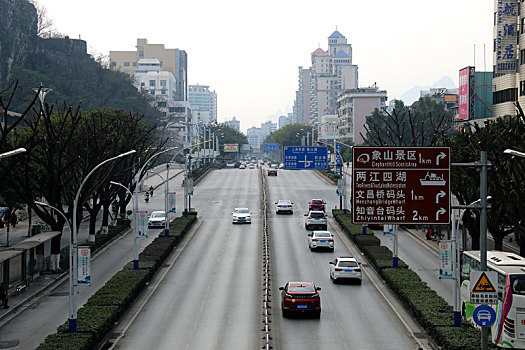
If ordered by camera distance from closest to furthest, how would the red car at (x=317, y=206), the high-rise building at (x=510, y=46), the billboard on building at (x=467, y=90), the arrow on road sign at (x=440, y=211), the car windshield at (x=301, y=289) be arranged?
the arrow on road sign at (x=440, y=211) < the car windshield at (x=301, y=289) < the high-rise building at (x=510, y=46) < the red car at (x=317, y=206) < the billboard on building at (x=467, y=90)

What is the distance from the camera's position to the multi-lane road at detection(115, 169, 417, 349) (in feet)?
95.1

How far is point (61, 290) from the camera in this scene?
41.2 metres

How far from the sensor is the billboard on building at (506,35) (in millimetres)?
72000

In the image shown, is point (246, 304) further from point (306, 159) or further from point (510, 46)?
point (510, 46)

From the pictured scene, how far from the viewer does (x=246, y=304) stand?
1421 inches

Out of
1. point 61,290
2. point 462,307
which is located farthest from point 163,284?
point 462,307

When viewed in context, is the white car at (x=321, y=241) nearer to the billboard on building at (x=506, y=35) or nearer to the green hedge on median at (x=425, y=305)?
the green hedge on median at (x=425, y=305)

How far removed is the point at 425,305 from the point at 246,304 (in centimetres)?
905

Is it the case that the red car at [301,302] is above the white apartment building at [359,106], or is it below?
below

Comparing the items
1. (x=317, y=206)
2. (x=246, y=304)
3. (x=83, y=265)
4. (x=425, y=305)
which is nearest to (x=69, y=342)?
(x=83, y=265)

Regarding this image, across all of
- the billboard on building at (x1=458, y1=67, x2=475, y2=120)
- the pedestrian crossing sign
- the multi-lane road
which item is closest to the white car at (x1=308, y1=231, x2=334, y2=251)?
the multi-lane road

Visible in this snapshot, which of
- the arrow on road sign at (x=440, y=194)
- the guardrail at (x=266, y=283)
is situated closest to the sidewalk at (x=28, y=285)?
the guardrail at (x=266, y=283)

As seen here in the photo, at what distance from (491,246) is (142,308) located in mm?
30877

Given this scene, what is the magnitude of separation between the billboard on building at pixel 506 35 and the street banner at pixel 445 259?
150ft
